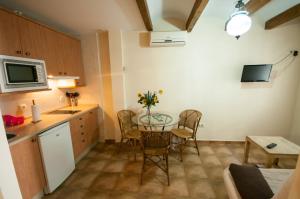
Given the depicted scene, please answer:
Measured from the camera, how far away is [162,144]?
6.83 ft

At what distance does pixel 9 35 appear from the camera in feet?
5.66

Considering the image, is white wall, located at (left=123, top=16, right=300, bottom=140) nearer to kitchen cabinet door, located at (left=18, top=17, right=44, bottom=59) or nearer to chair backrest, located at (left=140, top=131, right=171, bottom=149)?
chair backrest, located at (left=140, top=131, right=171, bottom=149)

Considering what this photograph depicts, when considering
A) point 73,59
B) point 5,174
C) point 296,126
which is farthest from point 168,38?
point 296,126

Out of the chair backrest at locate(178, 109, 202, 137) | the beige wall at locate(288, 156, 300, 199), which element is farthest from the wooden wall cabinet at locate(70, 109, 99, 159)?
the beige wall at locate(288, 156, 300, 199)

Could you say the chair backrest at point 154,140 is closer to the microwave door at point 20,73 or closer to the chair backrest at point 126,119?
the chair backrest at point 126,119

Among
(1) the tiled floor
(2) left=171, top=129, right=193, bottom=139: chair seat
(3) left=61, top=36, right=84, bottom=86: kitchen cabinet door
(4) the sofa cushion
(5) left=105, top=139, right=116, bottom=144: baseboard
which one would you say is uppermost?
(3) left=61, top=36, right=84, bottom=86: kitchen cabinet door

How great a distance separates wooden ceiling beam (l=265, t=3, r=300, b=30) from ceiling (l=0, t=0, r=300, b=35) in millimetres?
85

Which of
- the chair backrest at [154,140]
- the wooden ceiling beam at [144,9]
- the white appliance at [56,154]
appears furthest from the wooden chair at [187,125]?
the wooden ceiling beam at [144,9]

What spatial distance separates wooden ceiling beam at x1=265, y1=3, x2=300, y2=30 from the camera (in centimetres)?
229

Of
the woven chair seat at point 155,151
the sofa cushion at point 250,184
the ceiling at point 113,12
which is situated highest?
the ceiling at point 113,12

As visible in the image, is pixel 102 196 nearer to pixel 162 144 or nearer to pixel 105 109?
pixel 162 144

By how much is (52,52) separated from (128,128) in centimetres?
197

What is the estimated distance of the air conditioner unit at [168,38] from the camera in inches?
116

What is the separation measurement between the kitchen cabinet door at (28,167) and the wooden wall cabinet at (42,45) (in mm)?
1148
